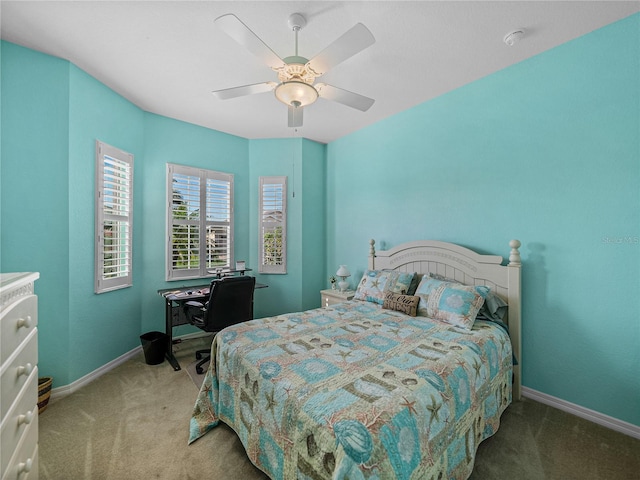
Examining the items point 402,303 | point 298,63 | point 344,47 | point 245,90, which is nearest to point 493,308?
point 402,303

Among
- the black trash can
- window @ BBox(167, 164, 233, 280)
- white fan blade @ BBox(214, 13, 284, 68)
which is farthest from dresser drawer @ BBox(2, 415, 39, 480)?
window @ BBox(167, 164, 233, 280)

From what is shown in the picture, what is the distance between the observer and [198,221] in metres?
3.93

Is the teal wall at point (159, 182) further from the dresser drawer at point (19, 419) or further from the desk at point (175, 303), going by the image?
the dresser drawer at point (19, 419)

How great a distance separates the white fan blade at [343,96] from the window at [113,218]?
2.35 m

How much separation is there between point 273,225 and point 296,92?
8.55 ft

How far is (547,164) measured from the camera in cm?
235

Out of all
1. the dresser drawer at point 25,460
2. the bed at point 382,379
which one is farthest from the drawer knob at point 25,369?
the bed at point 382,379

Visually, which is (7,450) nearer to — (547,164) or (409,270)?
(409,270)

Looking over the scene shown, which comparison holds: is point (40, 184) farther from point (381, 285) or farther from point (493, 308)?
point (493, 308)

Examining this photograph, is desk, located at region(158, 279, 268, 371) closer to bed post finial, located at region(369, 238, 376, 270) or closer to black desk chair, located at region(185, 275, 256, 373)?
black desk chair, located at region(185, 275, 256, 373)

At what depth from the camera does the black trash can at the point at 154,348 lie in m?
3.07

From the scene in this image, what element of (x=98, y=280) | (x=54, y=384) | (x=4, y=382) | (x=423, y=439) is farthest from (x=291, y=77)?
(x=54, y=384)

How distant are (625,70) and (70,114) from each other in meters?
4.48

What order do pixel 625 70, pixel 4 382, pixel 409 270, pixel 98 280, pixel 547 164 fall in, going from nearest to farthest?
pixel 4 382 < pixel 625 70 < pixel 547 164 < pixel 98 280 < pixel 409 270
